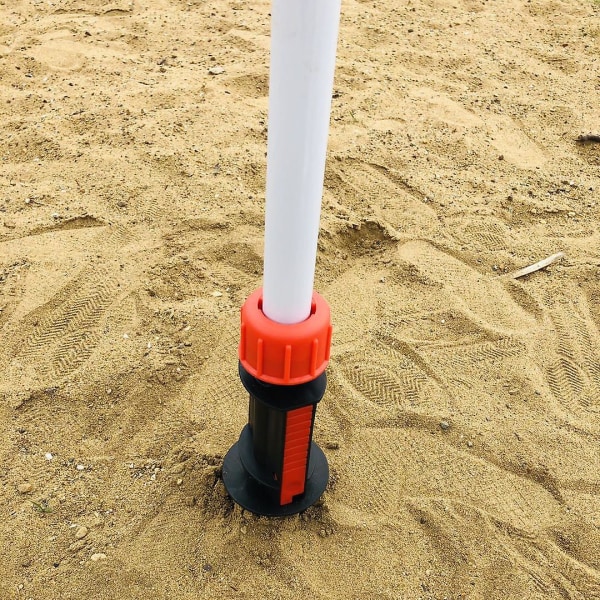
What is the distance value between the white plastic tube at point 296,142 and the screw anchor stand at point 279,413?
0.05 metres

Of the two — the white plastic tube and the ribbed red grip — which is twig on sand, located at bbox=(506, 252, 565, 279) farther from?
the white plastic tube

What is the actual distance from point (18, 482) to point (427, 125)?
7.98 feet

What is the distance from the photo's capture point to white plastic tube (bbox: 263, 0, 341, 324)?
958mm

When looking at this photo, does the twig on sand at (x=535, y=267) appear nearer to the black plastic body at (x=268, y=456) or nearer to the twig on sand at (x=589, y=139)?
the twig on sand at (x=589, y=139)

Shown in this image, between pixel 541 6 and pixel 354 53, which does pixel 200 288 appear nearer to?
pixel 354 53

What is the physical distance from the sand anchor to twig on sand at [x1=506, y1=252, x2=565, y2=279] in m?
1.17

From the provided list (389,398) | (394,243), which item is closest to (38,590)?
(389,398)

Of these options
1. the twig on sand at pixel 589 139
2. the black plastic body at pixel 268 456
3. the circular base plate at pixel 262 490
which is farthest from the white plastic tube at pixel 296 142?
the twig on sand at pixel 589 139

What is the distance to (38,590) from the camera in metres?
1.54

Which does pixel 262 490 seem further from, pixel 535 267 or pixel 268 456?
pixel 535 267

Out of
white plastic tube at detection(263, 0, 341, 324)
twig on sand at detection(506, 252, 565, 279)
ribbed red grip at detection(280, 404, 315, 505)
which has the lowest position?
twig on sand at detection(506, 252, 565, 279)

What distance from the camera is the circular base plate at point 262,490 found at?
5.38 feet

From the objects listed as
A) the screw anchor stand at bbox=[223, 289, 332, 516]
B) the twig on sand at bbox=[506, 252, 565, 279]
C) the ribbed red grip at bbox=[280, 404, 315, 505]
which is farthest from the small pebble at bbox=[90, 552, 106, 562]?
the twig on sand at bbox=[506, 252, 565, 279]

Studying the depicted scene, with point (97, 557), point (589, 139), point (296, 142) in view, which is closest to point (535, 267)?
point (589, 139)
